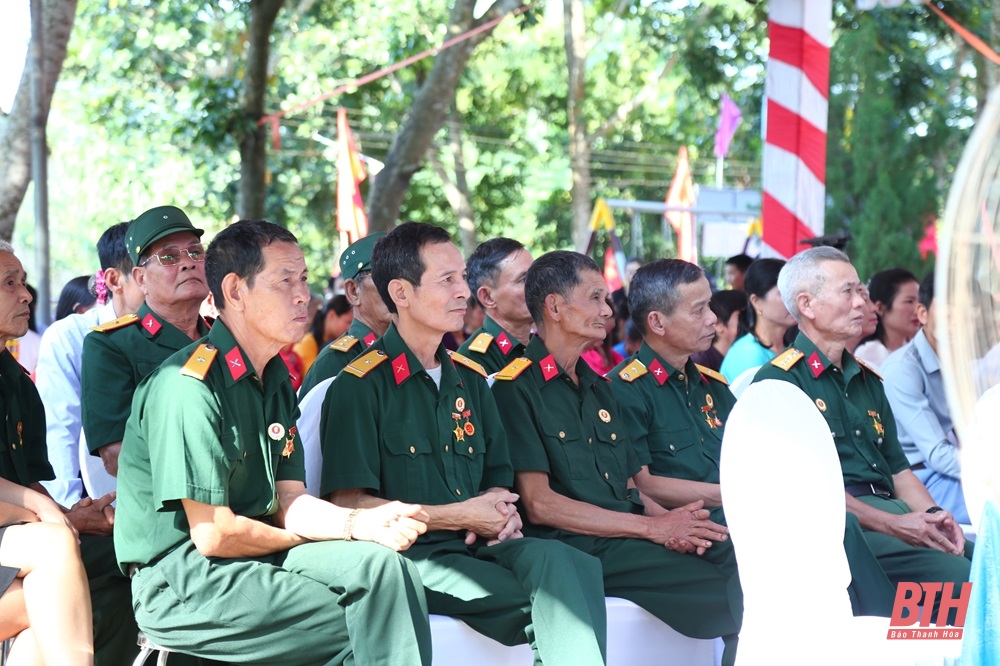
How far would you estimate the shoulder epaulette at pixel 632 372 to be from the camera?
4246mm

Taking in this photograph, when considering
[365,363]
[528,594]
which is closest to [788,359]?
[528,594]

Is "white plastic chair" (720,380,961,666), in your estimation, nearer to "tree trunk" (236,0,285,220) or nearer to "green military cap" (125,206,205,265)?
"green military cap" (125,206,205,265)

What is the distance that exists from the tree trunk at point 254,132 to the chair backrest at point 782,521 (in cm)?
636

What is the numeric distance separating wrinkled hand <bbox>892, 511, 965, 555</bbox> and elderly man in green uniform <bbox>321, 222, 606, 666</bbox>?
47.9 inches

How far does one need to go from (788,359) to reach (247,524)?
7.03 ft

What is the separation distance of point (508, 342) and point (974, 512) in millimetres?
2564

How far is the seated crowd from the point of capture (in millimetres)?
2902

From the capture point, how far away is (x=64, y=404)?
4023mm

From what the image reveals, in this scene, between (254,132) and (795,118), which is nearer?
(795,118)

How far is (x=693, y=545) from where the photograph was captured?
362 cm

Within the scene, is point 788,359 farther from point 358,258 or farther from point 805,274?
point 358,258

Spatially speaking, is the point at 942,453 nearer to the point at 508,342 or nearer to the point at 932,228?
the point at 508,342

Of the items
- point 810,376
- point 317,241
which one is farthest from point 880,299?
point 317,241

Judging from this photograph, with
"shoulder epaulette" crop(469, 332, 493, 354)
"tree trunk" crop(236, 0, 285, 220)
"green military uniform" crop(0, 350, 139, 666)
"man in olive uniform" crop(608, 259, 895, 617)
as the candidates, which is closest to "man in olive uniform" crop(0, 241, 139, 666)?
"green military uniform" crop(0, 350, 139, 666)
